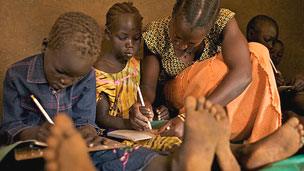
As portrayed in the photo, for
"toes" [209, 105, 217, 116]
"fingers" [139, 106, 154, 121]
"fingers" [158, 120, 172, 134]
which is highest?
"toes" [209, 105, 217, 116]

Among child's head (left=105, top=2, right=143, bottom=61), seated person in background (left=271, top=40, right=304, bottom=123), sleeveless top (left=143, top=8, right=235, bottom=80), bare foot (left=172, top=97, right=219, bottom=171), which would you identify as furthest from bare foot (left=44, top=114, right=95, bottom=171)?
seated person in background (left=271, top=40, right=304, bottom=123)

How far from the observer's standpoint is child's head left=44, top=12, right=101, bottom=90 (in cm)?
124

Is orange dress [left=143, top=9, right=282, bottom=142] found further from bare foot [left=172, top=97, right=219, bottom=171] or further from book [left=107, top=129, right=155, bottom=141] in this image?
bare foot [left=172, top=97, right=219, bottom=171]

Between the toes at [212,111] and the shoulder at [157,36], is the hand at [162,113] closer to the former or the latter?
the shoulder at [157,36]

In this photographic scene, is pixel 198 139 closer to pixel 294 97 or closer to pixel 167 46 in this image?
pixel 167 46

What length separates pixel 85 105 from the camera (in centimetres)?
146

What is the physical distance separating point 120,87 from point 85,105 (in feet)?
1.10

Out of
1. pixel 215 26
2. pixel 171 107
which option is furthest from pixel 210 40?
pixel 171 107

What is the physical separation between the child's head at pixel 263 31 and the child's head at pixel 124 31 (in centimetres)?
64

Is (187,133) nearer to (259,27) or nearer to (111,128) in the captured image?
(111,128)

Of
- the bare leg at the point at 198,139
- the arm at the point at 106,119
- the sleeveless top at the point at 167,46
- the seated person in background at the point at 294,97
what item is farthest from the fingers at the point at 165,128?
the seated person in background at the point at 294,97

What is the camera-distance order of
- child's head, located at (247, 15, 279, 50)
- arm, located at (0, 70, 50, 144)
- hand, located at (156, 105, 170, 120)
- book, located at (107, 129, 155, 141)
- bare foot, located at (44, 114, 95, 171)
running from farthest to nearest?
1. child's head, located at (247, 15, 279, 50)
2. hand, located at (156, 105, 170, 120)
3. book, located at (107, 129, 155, 141)
4. arm, located at (0, 70, 50, 144)
5. bare foot, located at (44, 114, 95, 171)

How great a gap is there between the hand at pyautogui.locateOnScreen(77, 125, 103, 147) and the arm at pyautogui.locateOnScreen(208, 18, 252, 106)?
0.41 metres

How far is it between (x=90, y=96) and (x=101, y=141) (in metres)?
0.26
